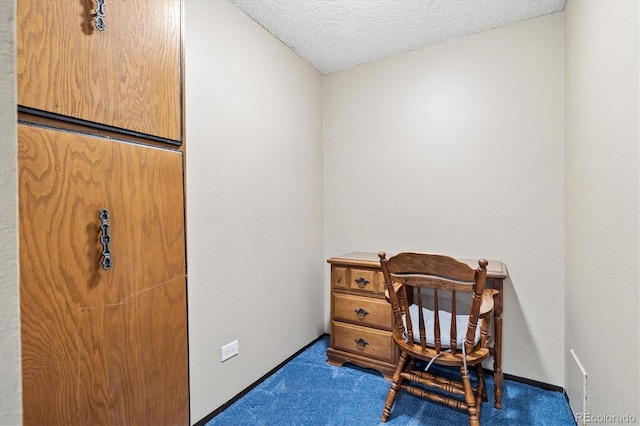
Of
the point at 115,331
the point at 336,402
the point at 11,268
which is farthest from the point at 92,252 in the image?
the point at 336,402

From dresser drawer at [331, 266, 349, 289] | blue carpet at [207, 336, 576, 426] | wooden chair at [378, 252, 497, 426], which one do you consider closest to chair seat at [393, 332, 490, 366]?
wooden chair at [378, 252, 497, 426]

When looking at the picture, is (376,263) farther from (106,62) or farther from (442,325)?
(106,62)

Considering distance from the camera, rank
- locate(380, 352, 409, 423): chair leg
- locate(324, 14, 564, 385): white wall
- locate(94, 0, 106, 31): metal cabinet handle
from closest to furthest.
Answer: locate(94, 0, 106, 31): metal cabinet handle → locate(380, 352, 409, 423): chair leg → locate(324, 14, 564, 385): white wall

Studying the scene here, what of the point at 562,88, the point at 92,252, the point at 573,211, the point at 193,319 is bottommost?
the point at 193,319

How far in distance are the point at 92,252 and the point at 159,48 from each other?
2.56 feet

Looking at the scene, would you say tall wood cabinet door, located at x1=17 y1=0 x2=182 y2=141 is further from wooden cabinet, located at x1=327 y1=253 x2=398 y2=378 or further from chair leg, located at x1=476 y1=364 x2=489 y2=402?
chair leg, located at x1=476 y1=364 x2=489 y2=402

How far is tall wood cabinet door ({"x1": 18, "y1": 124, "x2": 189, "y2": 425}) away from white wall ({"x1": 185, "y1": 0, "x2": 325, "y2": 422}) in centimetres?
41

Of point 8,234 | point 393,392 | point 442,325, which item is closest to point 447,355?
point 442,325

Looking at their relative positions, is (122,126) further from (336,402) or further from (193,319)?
(336,402)

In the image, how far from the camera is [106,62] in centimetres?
101

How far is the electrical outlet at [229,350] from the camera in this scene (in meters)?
1.83

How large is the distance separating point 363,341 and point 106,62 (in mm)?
2087

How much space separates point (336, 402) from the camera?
1858mm

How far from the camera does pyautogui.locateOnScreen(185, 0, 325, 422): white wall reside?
168cm
